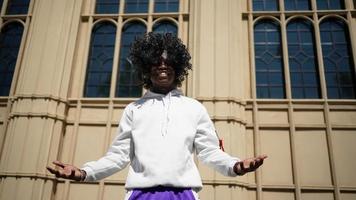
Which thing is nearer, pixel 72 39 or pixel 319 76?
pixel 319 76

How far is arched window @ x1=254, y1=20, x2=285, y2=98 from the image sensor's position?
6895 mm

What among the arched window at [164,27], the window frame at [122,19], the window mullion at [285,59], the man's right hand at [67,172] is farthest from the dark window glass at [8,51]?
the man's right hand at [67,172]

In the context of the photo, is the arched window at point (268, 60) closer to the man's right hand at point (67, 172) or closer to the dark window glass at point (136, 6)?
the dark window glass at point (136, 6)

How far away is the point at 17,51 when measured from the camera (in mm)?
7719

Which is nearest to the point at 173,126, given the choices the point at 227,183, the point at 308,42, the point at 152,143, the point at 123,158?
the point at 152,143

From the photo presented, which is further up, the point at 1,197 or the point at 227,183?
the point at 227,183

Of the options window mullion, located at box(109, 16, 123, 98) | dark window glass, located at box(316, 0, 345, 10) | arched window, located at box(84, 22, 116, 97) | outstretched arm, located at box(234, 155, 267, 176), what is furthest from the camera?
dark window glass, located at box(316, 0, 345, 10)

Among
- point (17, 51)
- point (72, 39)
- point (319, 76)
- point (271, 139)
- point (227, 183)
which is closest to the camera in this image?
point (227, 183)

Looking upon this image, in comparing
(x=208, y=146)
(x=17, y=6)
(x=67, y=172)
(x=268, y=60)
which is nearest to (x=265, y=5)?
(x=268, y=60)

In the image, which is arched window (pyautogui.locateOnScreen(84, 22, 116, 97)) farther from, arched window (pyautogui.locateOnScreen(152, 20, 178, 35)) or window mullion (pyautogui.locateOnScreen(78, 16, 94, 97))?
arched window (pyautogui.locateOnScreen(152, 20, 178, 35))

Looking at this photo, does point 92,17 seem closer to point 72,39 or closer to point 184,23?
point 72,39

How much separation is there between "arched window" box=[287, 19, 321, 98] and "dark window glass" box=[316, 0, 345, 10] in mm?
562

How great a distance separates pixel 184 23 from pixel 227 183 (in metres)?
3.89

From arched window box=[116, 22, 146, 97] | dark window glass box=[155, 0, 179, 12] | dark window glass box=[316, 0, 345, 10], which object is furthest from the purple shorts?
dark window glass box=[316, 0, 345, 10]
